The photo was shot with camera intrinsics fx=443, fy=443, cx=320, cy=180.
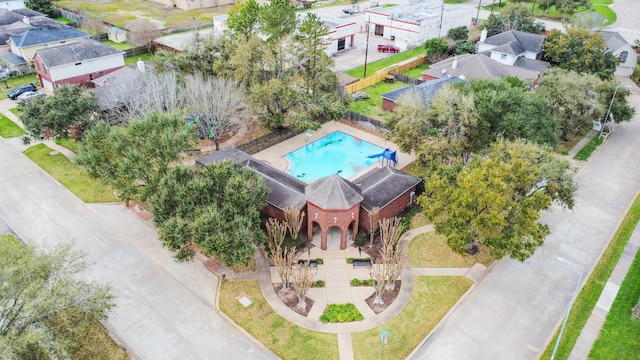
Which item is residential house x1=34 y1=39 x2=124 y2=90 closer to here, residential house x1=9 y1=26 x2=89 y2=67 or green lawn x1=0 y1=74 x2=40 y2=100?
green lawn x1=0 y1=74 x2=40 y2=100

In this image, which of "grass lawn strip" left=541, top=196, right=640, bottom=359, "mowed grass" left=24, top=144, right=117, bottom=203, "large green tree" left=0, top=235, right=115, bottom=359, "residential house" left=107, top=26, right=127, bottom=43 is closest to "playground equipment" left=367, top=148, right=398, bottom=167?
"grass lawn strip" left=541, top=196, right=640, bottom=359

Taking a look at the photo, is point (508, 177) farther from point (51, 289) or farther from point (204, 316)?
point (51, 289)

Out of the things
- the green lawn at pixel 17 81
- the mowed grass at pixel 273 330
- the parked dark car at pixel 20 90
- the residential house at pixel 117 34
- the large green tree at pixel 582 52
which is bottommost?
the mowed grass at pixel 273 330

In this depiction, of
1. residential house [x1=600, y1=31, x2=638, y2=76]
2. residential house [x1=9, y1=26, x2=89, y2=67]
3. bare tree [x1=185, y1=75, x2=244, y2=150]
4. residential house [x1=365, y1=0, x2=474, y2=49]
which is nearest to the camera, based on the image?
bare tree [x1=185, y1=75, x2=244, y2=150]

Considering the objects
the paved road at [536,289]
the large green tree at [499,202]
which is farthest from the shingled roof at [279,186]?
the paved road at [536,289]

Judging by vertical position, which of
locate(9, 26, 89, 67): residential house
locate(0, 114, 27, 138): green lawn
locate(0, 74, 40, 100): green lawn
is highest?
locate(9, 26, 89, 67): residential house

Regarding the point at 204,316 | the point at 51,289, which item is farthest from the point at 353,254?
the point at 51,289

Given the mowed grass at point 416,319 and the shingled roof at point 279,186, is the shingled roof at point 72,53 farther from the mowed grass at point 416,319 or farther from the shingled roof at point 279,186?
the mowed grass at point 416,319
